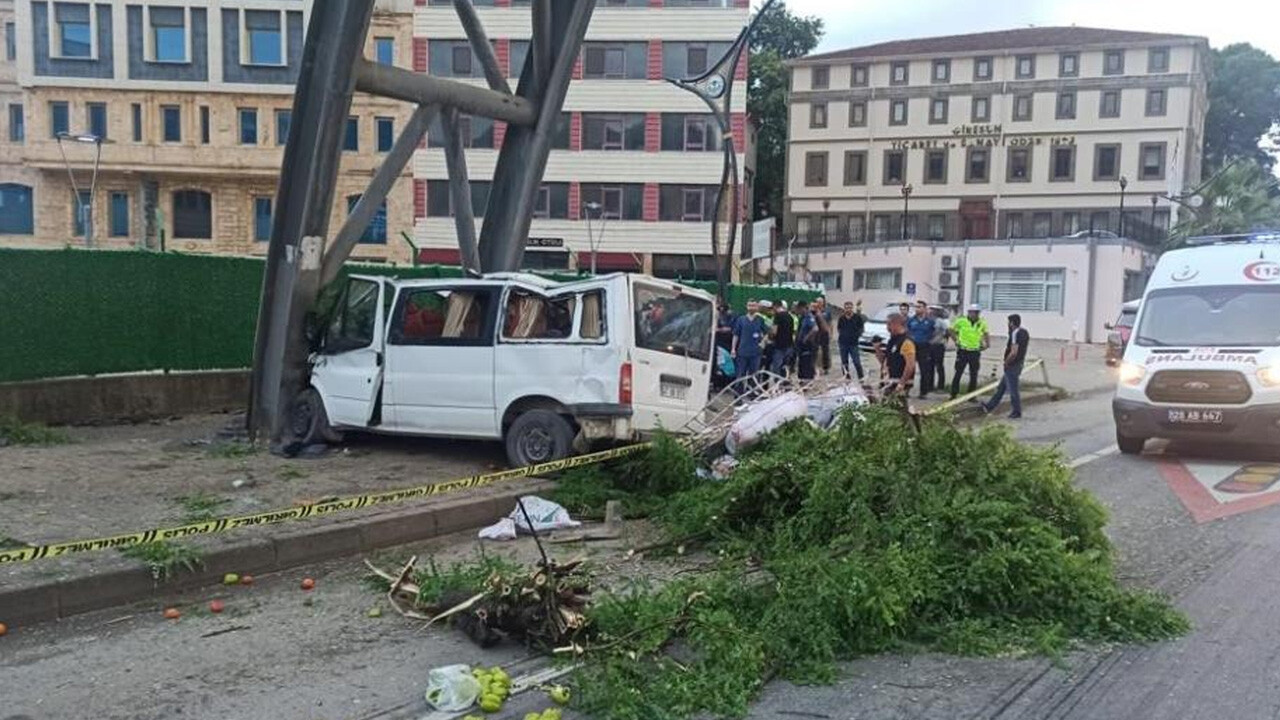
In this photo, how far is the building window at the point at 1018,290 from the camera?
153 feet

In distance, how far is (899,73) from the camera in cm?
5862

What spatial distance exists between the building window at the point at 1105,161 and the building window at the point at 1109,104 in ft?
5.39

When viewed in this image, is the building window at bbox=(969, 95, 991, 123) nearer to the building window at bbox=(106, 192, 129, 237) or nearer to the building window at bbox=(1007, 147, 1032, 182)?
the building window at bbox=(1007, 147, 1032, 182)

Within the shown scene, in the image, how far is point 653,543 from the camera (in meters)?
7.14

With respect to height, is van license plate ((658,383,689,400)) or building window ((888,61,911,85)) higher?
building window ((888,61,911,85))

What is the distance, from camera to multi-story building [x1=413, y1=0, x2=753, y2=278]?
141ft

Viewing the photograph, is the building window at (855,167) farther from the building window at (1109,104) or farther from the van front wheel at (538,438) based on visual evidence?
the van front wheel at (538,438)

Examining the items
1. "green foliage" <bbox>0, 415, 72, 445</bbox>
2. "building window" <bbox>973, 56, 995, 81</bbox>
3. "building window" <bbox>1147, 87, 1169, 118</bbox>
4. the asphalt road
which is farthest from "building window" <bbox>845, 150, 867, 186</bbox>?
the asphalt road

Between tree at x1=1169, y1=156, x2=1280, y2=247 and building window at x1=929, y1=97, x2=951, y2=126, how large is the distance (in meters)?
14.1

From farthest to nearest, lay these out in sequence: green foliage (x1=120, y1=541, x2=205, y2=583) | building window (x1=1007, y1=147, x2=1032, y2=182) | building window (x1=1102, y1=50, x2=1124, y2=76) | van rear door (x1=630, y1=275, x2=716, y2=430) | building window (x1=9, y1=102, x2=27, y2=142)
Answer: building window (x1=1007, y1=147, x2=1032, y2=182)
building window (x1=1102, y1=50, x2=1124, y2=76)
building window (x1=9, y1=102, x2=27, y2=142)
van rear door (x1=630, y1=275, x2=716, y2=430)
green foliage (x1=120, y1=541, x2=205, y2=583)

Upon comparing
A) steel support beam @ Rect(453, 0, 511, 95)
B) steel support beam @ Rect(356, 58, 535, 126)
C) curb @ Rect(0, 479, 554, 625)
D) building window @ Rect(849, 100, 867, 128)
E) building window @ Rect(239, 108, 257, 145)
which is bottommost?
curb @ Rect(0, 479, 554, 625)

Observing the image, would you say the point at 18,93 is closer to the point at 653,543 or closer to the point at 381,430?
the point at 381,430

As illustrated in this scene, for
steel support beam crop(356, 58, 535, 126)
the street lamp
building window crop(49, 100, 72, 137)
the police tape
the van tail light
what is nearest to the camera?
the police tape

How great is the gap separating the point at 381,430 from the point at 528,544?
3143 mm
